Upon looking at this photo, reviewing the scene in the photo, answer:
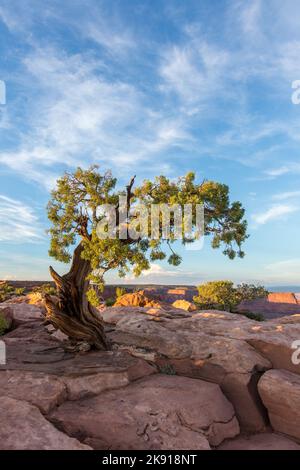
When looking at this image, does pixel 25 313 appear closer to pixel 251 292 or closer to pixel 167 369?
pixel 167 369

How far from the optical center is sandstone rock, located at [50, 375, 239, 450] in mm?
9828

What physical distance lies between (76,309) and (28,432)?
8.28 metres

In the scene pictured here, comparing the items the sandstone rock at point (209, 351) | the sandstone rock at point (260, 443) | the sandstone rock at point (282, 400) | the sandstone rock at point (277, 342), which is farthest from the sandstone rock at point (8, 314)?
the sandstone rock at point (282, 400)

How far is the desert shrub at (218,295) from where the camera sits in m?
57.3

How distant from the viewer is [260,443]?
37.6ft

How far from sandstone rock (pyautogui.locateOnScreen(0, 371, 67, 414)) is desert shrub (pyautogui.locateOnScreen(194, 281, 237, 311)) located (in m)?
45.6

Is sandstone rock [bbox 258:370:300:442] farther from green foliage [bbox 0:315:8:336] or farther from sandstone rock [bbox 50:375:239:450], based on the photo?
green foliage [bbox 0:315:8:336]

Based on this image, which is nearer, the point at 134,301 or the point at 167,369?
the point at 167,369

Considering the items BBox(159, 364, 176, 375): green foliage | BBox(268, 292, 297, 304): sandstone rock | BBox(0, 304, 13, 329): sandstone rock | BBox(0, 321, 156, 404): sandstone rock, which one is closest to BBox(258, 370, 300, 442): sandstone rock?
BBox(159, 364, 176, 375): green foliage

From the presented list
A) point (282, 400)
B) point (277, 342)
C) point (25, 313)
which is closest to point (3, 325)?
point (25, 313)

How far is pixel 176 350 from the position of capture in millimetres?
16344

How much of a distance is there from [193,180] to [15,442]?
1321 centimetres

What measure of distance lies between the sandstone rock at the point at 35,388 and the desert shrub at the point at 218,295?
45606 mm

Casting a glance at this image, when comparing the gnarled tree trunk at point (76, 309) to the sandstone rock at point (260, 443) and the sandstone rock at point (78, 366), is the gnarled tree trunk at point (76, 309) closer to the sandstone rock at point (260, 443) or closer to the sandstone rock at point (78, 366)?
the sandstone rock at point (78, 366)
